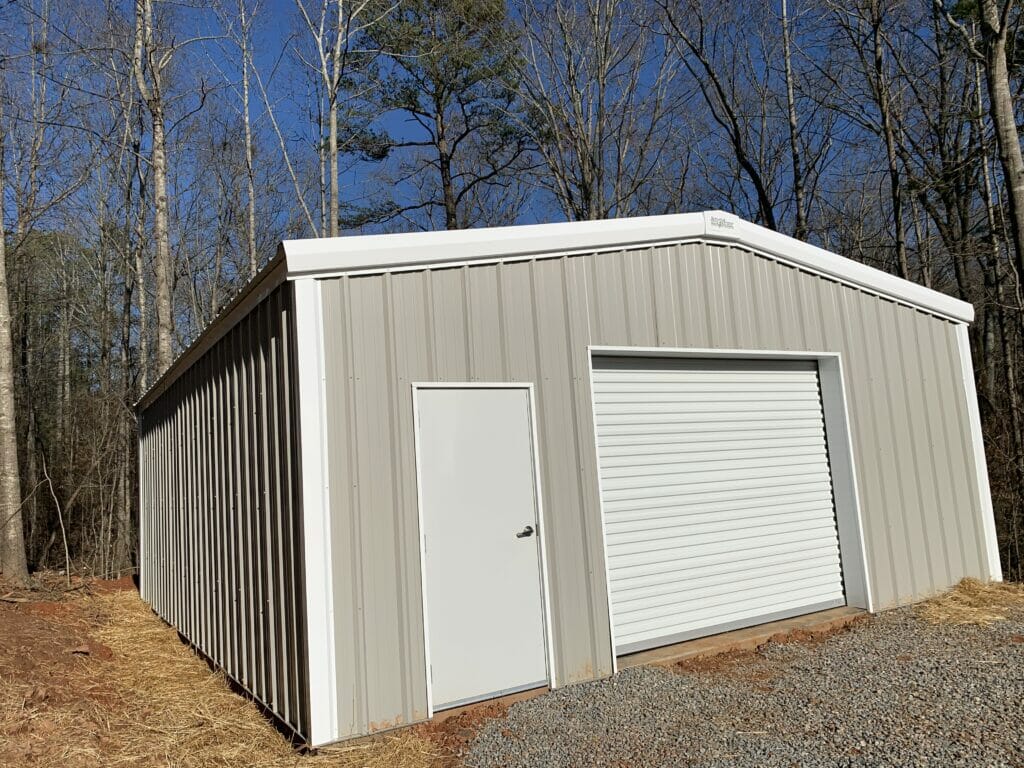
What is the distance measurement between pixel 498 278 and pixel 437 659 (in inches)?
91.7

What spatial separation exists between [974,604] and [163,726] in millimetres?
6172

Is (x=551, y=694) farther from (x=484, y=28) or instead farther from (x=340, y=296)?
(x=484, y=28)

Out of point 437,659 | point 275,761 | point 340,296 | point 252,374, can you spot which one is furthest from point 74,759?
point 340,296

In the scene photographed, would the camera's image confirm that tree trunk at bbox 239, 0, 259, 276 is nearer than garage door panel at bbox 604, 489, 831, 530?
No

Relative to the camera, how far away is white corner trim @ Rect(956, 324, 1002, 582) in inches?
262

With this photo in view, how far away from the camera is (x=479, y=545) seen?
4.23 metres

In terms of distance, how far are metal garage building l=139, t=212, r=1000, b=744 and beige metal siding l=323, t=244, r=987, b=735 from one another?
0.06 feet

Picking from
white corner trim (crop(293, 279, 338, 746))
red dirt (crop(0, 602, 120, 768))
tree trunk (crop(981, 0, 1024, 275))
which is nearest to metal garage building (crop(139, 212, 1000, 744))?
white corner trim (crop(293, 279, 338, 746))

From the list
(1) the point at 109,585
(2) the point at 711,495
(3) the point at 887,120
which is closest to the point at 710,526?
(2) the point at 711,495

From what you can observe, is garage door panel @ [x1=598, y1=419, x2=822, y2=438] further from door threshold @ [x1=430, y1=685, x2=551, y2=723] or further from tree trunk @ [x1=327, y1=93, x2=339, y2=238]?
tree trunk @ [x1=327, y1=93, x2=339, y2=238]

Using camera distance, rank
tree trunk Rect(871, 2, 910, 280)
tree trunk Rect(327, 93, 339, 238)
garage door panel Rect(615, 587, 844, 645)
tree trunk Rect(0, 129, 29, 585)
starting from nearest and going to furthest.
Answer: garage door panel Rect(615, 587, 844, 645), tree trunk Rect(0, 129, 29, 585), tree trunk Rect(871, 2, 910, 280), tree trunk Rect(327, 93, 339, 238)

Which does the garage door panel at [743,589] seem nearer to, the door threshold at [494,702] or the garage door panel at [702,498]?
the garage door panel at [702,498]

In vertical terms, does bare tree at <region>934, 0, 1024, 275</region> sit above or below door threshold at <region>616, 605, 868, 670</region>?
above

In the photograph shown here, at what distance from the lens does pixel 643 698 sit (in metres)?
4.17
